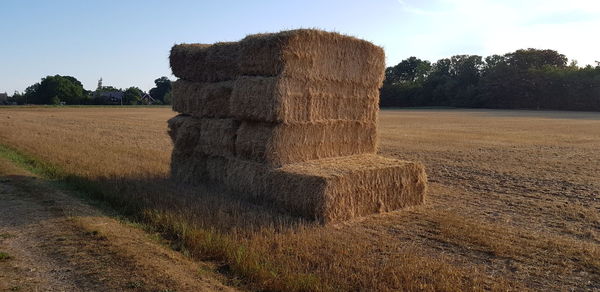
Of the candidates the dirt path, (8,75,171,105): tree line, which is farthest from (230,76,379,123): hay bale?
(8,75,171,105): tree line

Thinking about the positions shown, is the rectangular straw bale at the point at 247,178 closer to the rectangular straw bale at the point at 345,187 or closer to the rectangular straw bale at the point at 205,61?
the rectangular straw bale at the point at 345,187

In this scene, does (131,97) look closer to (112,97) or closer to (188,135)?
(112,97)

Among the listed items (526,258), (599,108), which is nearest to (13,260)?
(526,258)

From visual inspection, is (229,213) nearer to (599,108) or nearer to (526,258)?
(526,258)

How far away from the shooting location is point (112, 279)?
5180mm

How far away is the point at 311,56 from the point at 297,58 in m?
0.31

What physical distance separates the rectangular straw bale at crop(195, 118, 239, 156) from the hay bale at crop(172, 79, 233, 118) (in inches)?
8.2

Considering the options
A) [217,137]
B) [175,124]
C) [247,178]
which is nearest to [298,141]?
[247,178]

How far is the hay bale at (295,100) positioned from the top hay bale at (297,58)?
0.15 m

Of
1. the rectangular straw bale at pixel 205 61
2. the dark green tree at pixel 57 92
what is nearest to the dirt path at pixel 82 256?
the rectangular straw bale at pixel 205 61

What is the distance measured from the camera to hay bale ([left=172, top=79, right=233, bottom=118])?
397 inches

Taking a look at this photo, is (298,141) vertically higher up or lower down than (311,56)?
lower down

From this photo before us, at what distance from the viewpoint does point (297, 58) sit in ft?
28.0

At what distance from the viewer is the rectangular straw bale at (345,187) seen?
7.71 meters
